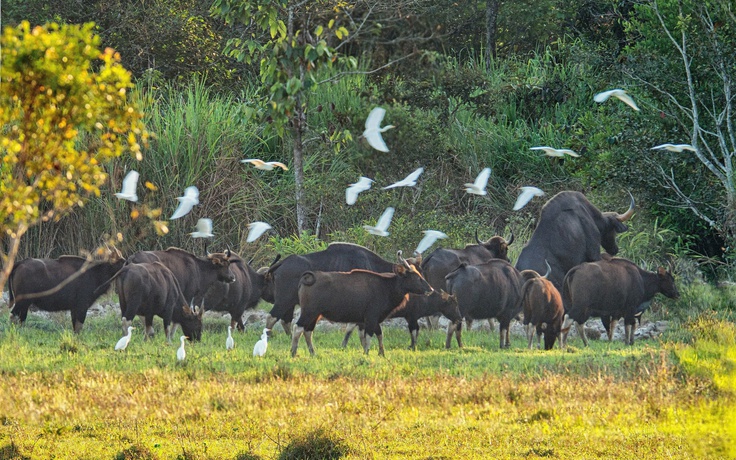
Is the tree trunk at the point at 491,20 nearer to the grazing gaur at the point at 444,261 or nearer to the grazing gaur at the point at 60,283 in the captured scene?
the grazing gaur at the point at 444,261

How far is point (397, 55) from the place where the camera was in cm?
2917

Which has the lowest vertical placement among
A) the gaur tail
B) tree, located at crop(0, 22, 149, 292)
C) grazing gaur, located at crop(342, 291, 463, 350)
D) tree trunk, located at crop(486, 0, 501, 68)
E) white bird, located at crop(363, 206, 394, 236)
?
grazing gaur, located at crop(342, 291, 463, 350)

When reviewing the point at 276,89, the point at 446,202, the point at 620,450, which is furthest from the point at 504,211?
the point at 620,450

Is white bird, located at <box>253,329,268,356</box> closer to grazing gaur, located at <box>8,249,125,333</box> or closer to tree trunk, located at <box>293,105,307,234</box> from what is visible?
grazing gaur, located at <box>8,249,125,333</box>

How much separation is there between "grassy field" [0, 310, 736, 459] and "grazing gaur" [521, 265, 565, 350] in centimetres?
83

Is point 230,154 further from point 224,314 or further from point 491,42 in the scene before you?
point 491,42

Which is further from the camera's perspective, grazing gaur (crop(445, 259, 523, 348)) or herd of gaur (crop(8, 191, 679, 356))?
grazing gaur (crop(445, 259, 523, 348))

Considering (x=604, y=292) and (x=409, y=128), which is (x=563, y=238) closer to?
(x=604, y=292)

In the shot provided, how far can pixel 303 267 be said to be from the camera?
619 inches

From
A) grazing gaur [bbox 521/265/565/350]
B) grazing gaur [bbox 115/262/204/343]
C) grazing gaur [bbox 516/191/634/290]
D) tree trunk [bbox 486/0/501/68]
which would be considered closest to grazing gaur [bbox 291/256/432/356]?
grazing gaur [bbox 521/265/565/350]

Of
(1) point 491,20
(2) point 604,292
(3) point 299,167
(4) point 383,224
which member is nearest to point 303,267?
(4) point 383,224

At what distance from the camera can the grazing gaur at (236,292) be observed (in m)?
16.7

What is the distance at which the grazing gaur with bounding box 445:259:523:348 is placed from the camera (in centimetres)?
1509

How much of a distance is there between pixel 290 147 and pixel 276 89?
3.67 meters
